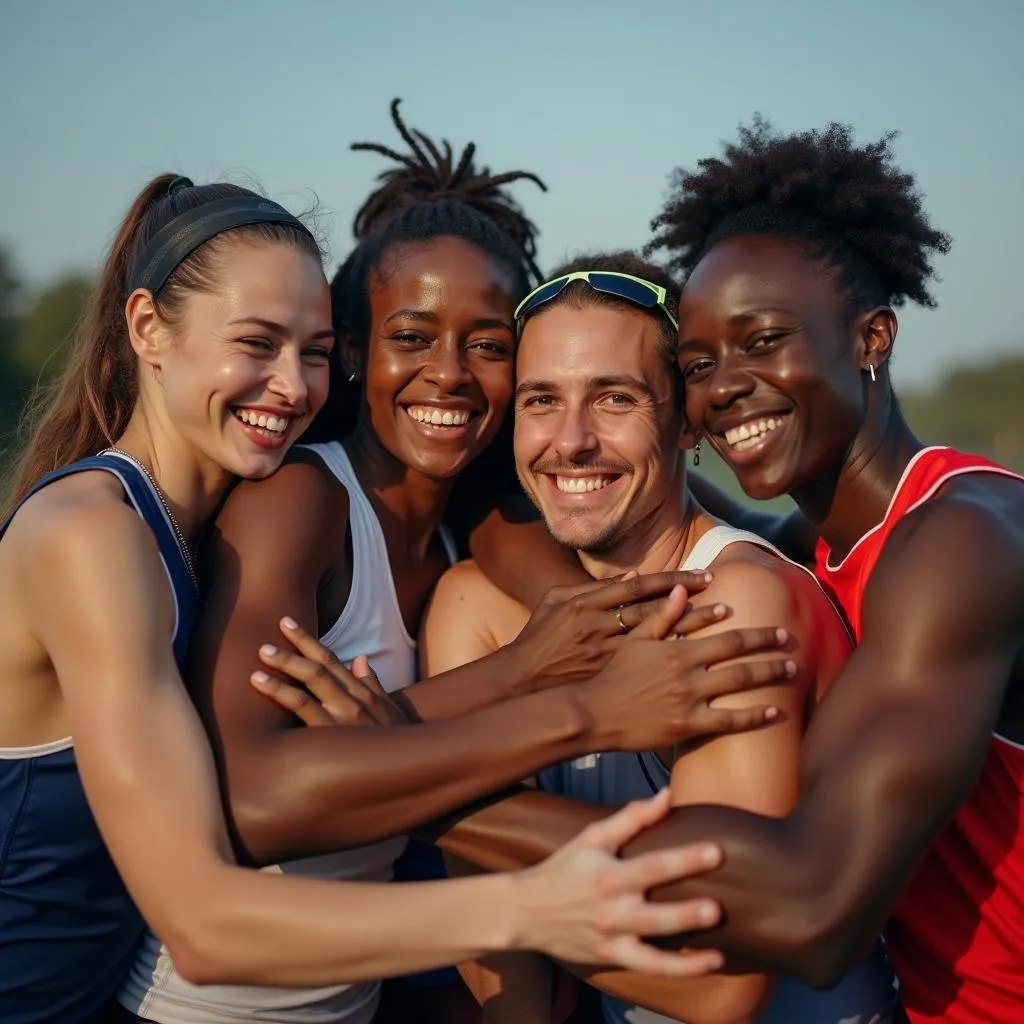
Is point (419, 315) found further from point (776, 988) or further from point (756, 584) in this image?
point (776, 988)

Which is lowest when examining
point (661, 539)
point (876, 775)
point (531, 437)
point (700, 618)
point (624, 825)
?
point (624, 825)

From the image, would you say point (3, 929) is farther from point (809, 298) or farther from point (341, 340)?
point (809, 298)

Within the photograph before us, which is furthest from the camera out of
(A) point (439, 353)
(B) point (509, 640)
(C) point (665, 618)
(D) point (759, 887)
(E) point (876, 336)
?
(A) point (439, 353)

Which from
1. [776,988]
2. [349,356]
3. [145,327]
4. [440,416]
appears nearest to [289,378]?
[145,327]

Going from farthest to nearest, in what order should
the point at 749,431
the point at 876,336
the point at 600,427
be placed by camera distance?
the point at 600,427 → the point at 876,336 → the point at 749,431

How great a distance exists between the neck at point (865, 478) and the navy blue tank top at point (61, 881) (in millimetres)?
2059

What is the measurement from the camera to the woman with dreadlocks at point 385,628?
304 cm

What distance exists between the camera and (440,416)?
4.25 meters

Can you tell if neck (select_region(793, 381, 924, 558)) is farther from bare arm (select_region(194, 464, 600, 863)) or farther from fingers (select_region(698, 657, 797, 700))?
bare arm (select_region(194, 464, 600, 863))

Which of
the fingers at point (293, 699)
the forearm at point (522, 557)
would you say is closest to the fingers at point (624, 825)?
the fingers at point (293, 699)

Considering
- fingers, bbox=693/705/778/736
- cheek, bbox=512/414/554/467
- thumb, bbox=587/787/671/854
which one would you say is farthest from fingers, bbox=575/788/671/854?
cheek, bbox=512/414/554/467

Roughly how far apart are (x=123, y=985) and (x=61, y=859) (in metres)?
0.57

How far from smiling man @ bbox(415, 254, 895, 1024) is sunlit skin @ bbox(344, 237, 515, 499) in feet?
0.42

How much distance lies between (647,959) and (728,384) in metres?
1.86
